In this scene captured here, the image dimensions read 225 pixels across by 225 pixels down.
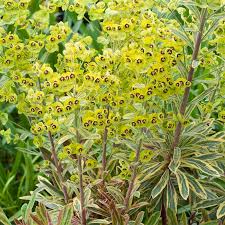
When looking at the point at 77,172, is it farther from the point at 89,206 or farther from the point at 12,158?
the point at 12,158

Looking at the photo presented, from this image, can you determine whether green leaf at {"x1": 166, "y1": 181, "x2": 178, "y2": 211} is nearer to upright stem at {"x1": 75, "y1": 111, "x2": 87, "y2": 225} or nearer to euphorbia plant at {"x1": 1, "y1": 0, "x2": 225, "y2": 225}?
euphorbia plant at {"x1": 1, "y1": 0, "x2": 225, "y2": 225}

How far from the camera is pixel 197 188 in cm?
267

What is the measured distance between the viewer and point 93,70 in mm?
2357

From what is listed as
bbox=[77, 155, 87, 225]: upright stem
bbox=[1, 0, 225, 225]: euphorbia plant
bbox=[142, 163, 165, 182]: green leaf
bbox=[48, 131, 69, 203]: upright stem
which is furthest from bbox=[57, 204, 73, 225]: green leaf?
bbox=[142, 163, 165, 182]: green leaf

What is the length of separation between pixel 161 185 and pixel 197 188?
6.9 inches

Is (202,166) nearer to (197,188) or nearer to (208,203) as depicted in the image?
(197,188)

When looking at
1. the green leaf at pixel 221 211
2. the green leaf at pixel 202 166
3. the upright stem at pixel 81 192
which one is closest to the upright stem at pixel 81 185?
the upright stem at pixel 81 192

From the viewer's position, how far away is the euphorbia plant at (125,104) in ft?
7.54

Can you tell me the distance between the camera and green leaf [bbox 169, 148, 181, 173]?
2580 millimetres

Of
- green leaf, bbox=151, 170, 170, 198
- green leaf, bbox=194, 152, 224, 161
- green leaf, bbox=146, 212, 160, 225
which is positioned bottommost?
green leaf, bbox=146, 212, 160, 225

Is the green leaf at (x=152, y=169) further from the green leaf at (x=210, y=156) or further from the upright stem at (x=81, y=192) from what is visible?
the upright stem at (x=81, y=192)

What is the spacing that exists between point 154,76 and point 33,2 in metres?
2.65

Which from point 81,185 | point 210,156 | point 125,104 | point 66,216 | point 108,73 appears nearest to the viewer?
point 108,73

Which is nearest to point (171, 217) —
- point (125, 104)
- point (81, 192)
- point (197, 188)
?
point (197, 188)
